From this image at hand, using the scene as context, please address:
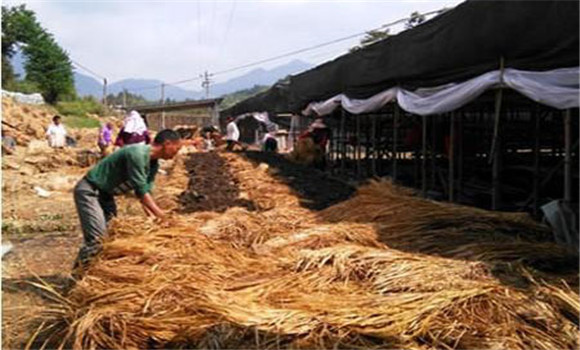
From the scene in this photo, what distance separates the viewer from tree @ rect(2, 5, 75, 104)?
4372 cm

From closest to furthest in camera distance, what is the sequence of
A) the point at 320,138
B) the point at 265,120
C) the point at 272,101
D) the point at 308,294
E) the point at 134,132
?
the point at 308,294 → the point at 134,132 → the point at 320,138 → the point at 272,101 → the point at 265,120

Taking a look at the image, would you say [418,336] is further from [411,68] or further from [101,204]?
[411,68]

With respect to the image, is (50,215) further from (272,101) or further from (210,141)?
(210,141)

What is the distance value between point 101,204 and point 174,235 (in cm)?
89

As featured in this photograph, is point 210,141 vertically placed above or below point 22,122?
below

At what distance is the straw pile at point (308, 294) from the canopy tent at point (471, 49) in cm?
159

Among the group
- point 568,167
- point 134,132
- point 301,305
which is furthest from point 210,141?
point 301,305

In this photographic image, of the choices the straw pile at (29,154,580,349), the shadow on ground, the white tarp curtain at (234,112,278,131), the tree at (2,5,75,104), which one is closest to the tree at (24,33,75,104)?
the tree at (2,5,75,104)

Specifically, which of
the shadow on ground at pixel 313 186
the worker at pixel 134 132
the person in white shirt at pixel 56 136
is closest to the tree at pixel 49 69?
the person in white shirt at pixel 56 136

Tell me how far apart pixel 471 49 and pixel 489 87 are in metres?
0.62

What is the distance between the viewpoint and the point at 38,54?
148 ft

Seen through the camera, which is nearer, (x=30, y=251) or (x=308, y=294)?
(x=308, y=294)

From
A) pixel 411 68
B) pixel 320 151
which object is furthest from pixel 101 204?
pixel 320 151

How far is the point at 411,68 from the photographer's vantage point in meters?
8.34
